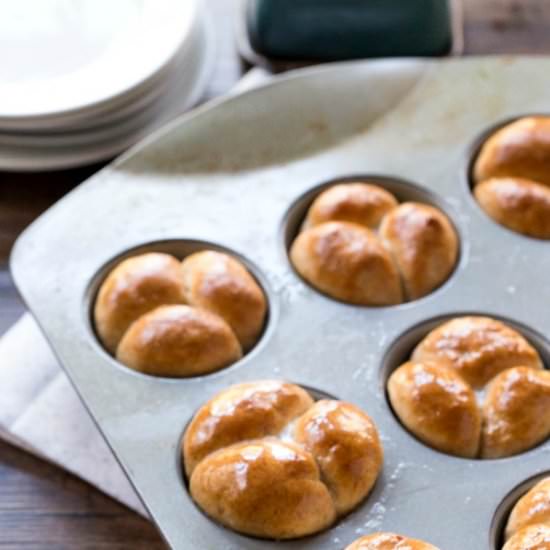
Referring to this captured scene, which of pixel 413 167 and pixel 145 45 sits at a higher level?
pixel 145 45

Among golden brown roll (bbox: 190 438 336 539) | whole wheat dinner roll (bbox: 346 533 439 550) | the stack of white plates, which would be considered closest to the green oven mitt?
the stack of white plates

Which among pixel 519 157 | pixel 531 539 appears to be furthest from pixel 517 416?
pixel 519 157

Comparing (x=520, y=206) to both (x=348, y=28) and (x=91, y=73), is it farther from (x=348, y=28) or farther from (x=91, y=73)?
(x=91, y=73)

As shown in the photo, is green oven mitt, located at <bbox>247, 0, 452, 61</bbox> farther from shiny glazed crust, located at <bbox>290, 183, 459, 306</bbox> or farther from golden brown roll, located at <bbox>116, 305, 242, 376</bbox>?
golden brown roll, located at <bbox>116, 305, 242, 376</bbox>

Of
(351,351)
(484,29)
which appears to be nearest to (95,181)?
(351,351)

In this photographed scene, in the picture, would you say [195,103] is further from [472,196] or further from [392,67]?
[472,196]

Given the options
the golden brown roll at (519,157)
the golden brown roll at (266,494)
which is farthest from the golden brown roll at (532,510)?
the golden brown roll at (519,157)
